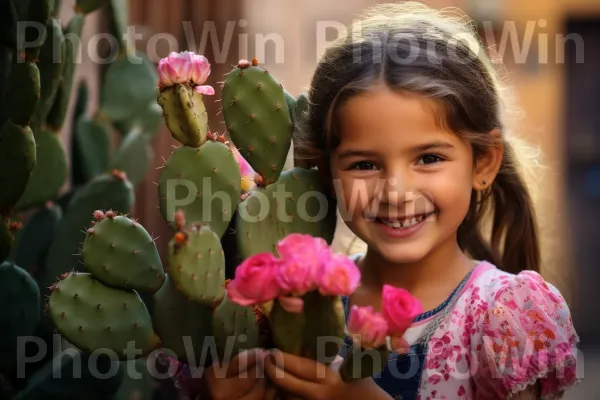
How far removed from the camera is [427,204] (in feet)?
5.17

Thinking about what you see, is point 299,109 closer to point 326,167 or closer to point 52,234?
point 326,167

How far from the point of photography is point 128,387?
2.15 metres

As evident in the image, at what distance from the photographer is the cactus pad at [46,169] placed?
2230 millimetres

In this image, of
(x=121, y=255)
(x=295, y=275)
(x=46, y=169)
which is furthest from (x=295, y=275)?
(x=46, y=169)

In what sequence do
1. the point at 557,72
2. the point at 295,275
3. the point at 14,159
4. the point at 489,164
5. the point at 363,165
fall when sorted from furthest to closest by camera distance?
the point at 557,72, the point at 14,159, the point at 489,164, the point at 363,165, the point at 295,275

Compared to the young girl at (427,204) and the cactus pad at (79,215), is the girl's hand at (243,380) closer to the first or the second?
the young girl at (427,204)

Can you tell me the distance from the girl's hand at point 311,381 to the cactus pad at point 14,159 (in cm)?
74

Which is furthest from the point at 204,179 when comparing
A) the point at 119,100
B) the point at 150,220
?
the point at 150,220

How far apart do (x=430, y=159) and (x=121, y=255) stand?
0.54 meters

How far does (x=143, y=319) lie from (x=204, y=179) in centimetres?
25

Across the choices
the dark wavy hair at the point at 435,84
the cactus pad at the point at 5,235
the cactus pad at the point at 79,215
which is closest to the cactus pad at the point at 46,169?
the cactus pad at the point at 79,215

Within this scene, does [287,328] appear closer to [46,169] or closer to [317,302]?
[317,302]

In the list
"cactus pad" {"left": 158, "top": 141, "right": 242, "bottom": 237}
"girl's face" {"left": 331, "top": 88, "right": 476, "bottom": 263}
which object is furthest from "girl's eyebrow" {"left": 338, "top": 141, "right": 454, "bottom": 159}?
"cactus pad" {"left": 158, "top": 141, "right": 242, "bottom": 237}

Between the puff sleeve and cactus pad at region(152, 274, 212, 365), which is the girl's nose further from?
cactus pad at region(152, 274, 212, 365)
